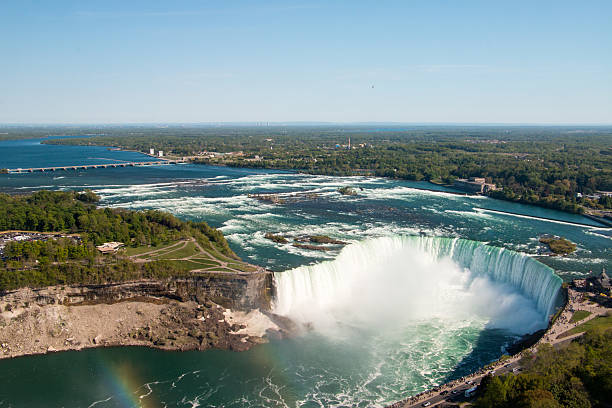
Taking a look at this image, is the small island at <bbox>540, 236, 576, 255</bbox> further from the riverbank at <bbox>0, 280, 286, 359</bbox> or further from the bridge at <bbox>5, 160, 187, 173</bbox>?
the bridge at <bbox>5, 160, 187, 173</bbox>

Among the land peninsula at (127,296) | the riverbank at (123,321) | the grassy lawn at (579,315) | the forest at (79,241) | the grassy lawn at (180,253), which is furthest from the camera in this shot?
the grassy lawn at (180,253)

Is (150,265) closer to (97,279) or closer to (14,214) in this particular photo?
(97,279)

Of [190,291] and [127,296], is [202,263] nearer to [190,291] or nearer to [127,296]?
[190,291]

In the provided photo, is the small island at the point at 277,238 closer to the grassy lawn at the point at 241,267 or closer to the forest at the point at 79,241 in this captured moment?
the forest at the point at 79,241

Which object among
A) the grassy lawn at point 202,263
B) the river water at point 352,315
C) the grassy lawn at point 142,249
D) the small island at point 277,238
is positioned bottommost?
the river water at point 352,315

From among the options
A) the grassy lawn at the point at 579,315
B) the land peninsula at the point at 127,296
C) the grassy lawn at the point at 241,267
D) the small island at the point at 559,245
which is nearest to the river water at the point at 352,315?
the small island at the point at 559,245
